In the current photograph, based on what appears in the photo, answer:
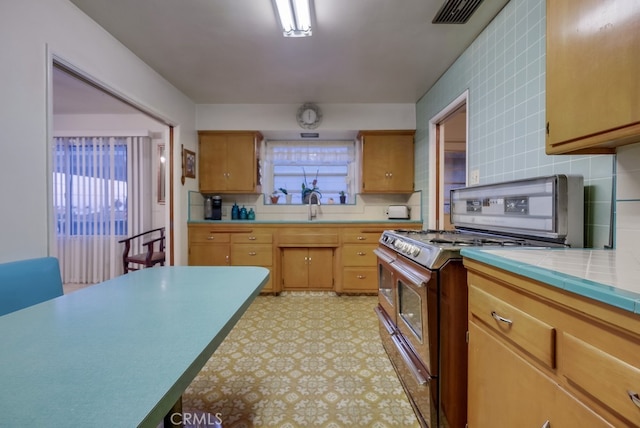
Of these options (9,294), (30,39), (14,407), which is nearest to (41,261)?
(9,294)

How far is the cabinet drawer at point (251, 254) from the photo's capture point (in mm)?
3535

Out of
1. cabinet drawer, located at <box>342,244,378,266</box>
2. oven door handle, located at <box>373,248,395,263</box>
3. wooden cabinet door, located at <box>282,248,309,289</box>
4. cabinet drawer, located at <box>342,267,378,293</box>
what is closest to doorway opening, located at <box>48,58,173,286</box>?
wooden cabinet door, located at <box>282,248,309,289</box>

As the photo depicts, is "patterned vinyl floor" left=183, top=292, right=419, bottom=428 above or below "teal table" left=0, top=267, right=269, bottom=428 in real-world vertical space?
below

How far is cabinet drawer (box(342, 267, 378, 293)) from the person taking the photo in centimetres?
347

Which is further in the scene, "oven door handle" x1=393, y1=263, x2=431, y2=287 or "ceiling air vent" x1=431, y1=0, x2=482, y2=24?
"ceiling air vent" x1=431, y1=0, x2=482, y2=24

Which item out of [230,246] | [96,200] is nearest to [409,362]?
[230,246]

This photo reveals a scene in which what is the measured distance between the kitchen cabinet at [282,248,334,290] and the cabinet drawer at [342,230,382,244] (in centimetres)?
26

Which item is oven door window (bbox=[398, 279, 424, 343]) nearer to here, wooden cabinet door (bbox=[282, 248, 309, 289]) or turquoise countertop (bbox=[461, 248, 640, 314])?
turquoise countertop (bbox=[461, 248, 640, 314])

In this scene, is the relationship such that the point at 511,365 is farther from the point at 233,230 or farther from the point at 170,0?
the point at 233,230

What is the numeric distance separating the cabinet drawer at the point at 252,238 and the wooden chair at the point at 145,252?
3.34 ft

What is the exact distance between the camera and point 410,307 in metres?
1.62

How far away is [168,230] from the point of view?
3285mm

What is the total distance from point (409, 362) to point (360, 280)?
1989 mm

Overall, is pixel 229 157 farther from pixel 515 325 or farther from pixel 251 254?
pixel 515 325
